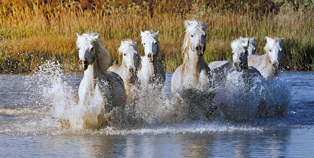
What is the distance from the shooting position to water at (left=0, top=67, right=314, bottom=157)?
7.78 m

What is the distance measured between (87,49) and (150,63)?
2737mm

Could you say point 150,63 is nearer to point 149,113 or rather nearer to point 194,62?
point 149,113

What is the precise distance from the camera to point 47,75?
69.4ft

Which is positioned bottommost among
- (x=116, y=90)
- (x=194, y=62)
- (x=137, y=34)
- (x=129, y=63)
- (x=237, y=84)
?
(x=116, y=90)

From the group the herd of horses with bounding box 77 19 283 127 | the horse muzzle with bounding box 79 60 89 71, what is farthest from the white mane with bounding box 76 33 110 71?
the horse muzzle with bounding box 79 60 89 71

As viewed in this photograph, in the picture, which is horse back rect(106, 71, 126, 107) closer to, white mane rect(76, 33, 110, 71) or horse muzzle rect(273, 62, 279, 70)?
white mane rect(76, 33, 110, 71)

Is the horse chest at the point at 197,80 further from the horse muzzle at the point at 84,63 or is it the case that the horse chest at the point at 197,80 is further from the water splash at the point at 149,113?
the horse muzzle at the point at 84,63

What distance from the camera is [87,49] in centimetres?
970

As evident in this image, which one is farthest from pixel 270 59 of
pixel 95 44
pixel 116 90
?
pixel 95 44

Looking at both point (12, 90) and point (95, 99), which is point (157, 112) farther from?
point (12, 90)

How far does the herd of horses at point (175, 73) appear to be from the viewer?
387 inches

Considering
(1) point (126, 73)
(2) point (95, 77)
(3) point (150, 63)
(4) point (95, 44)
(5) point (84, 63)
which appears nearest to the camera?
(5) point (84, 63)

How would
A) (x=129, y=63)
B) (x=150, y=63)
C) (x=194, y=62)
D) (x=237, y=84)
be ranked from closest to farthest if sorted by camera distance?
(x=194, y=62) < (x=237, y=84) < (x=129, y=63) < (x=150, y=63)

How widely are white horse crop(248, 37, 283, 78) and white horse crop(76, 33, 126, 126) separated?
3556 mm
